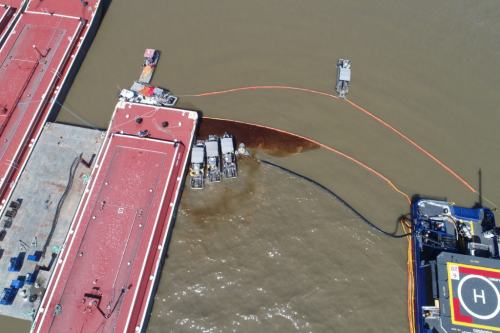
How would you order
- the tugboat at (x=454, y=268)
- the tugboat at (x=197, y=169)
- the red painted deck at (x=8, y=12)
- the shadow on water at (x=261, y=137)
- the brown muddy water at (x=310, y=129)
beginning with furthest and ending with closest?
the red painted deck at (x=8, y=12) → the shadow on water at (x=261, y=137) → the tugboat at (x=197, y=169) → the brown muddy water at (x=310, y=129) → the tugboat at (x=454, y=268)

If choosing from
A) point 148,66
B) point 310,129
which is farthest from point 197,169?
point 148,66

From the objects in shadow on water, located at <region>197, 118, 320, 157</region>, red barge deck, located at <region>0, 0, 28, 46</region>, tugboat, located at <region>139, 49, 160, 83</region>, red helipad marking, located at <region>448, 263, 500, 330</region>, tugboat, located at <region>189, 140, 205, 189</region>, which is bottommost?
red helipad marking, located at <region>448, 263, 500, 330</region>

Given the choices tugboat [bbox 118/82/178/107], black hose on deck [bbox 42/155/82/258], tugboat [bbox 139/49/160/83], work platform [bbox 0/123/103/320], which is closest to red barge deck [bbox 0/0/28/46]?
work platform [bbox 0/123/103/320]

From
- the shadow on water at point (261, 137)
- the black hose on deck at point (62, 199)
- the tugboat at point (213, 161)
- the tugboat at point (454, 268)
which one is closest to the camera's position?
the tugboat at point (454, 268)

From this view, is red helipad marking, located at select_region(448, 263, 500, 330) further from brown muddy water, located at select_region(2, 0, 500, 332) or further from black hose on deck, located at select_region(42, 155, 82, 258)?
black hose on deck, located at select_region(42, 155, 82, 258)

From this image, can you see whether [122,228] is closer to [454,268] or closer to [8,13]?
[454,268]

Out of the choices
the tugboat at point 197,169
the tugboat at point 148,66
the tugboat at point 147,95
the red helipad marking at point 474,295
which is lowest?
the red helipad marking at point 474,295

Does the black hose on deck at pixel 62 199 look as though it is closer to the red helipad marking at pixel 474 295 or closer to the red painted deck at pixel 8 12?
the red painted deck at pixel 8 12

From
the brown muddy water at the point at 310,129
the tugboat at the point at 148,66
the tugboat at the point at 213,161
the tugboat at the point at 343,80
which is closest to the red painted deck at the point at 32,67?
the brown muddy water at the point at 310,129
